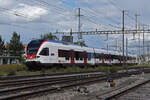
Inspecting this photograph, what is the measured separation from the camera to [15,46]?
245ft

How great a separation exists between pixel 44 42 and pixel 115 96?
15.9m

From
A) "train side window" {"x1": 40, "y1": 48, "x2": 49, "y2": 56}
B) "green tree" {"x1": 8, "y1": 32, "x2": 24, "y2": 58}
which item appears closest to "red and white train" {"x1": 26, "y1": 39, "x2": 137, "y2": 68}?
"train side window" {"x1": 40, "y1": 48, "x2": 49, "y2": 56}

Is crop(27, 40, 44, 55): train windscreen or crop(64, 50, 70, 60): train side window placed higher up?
crop(27, 40, 44, 55): train windscreen

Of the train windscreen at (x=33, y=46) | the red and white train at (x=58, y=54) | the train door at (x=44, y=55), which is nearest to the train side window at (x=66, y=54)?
the red and white train at (x=58, y=54)

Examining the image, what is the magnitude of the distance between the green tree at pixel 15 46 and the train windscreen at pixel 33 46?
48.5 meters

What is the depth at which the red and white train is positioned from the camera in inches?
979

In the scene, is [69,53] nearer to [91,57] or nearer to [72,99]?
[91,57]

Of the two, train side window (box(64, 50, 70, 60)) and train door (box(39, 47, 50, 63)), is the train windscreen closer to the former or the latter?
train door (box(39, 47, 50, 63))

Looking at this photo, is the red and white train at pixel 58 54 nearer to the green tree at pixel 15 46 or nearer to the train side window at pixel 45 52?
the train side window at pixel 45 52

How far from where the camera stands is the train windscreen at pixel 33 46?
25078 mm

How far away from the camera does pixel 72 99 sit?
9.37 m

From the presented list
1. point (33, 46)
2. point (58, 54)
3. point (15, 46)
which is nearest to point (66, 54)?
point (58, 54)

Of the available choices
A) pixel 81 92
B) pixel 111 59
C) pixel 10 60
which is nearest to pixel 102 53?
pixel 111 59

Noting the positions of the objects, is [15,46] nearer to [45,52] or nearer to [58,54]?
[58,54]
